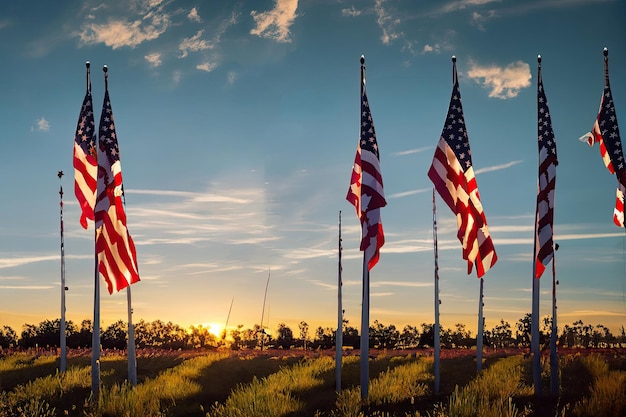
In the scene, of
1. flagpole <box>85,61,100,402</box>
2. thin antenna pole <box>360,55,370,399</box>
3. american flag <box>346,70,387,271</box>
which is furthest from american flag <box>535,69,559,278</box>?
flagpole <box>85,61,100,402</box>

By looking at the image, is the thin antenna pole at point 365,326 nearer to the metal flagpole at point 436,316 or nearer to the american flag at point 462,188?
the american flag at point 462,188

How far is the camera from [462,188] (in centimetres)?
2220

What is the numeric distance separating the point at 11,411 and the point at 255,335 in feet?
182

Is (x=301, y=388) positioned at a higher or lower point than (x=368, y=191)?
lower

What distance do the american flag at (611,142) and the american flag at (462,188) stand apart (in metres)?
4.97

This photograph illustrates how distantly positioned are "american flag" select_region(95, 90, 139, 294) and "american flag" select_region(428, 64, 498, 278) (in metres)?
9.54

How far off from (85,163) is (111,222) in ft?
8.84

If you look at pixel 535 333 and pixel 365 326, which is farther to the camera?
pixel 535 333

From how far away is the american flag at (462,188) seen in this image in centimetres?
2192

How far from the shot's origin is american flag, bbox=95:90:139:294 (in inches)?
846

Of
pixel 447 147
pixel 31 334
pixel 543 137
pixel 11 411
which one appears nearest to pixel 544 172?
pixel 543 137

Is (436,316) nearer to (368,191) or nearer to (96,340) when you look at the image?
(368,191)

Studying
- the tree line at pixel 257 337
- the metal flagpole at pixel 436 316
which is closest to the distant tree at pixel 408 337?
the tree line at pixel 257 337

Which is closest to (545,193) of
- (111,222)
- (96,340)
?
(111,222)
